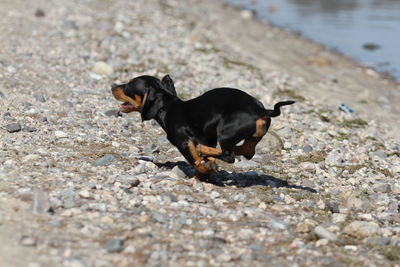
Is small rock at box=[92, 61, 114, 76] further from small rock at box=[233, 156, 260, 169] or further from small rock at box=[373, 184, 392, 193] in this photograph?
small rock at box=[373, 184, 392, 193]

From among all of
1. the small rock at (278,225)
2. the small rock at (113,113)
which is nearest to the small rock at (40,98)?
the small rock at (113,113)

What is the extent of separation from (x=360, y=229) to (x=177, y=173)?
2316mm

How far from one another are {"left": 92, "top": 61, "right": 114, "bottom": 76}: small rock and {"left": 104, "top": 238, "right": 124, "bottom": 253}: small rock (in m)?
7.80

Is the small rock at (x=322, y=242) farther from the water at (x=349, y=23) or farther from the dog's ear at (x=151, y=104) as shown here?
the water at (x=349, y=23)

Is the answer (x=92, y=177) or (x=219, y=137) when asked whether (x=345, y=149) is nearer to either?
(x=219, y=137)

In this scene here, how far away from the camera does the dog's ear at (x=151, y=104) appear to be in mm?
7789

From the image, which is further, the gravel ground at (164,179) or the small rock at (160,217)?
the small rock at (160,217)

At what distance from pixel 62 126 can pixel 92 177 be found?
85.6 inches

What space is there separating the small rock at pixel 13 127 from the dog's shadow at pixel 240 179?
6.31 feet

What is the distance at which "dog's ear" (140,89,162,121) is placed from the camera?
779 centimetres

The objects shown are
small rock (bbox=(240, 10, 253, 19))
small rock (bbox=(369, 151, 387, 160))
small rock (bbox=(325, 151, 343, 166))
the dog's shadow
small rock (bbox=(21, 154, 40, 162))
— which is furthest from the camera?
small rock (bbox=(240, 10, 253, 19))

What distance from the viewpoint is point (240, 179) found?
8172mm

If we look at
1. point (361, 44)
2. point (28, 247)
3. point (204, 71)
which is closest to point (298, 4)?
point (361, 44)

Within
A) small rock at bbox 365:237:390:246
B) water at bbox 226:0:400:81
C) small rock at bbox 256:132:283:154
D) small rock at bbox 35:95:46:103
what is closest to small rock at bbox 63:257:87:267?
small rock at bbox 365:237:390:246
